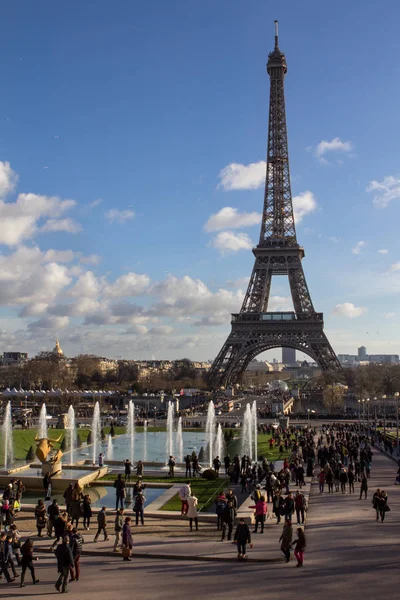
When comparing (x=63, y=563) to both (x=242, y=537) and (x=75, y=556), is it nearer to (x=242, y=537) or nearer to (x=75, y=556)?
(x=75, y=556)

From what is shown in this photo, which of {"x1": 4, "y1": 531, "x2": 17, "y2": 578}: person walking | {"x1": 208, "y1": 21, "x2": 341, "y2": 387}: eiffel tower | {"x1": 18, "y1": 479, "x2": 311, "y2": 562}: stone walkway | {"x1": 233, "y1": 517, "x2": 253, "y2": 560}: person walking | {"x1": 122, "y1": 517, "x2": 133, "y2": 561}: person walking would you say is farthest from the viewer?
{"x1": 208, "y1": 21, "x2": 341, "y2": 387}: eiffel tower

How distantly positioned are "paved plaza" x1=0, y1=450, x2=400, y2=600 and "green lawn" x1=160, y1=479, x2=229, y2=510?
2.66m

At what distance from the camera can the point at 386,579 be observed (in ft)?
43.6

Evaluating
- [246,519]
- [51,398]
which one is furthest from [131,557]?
[51,398]

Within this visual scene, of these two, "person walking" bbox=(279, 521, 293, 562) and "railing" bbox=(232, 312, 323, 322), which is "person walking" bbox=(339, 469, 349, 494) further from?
"railing" bbox=(232, 312, 323, 322)

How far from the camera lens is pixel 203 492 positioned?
25438 mm

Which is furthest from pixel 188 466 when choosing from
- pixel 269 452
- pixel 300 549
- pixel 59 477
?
pixel 300 549

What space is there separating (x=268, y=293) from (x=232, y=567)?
303ft

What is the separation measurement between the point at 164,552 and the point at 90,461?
1924 cm

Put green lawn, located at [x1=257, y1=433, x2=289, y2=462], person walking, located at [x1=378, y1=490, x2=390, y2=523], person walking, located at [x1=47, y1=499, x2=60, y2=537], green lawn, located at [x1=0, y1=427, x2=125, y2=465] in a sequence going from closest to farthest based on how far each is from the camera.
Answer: person walking, located at [x1=47, y1=499, x2=60, y2=537]
person walking, located at [x1=378, y1=490, x2=390, y2=523]
green lawn, located at [x1=257, y1=433, x2=289, y2=462]
green lawn, located at [x1=0, y1=427, x2=125, y2=465]

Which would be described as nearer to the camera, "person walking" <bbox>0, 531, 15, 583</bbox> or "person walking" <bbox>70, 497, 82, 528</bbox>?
"person walking" <bbox>0, 531, 15, 583</bbox>

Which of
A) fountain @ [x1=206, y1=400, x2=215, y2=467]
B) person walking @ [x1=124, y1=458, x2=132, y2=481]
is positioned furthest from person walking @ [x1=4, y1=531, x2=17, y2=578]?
fountain @ [x1=206, y1=400, x2=215, y2=467]

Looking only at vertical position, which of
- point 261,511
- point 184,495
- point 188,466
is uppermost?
point 184,495

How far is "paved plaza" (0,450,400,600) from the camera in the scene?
1267 cm
